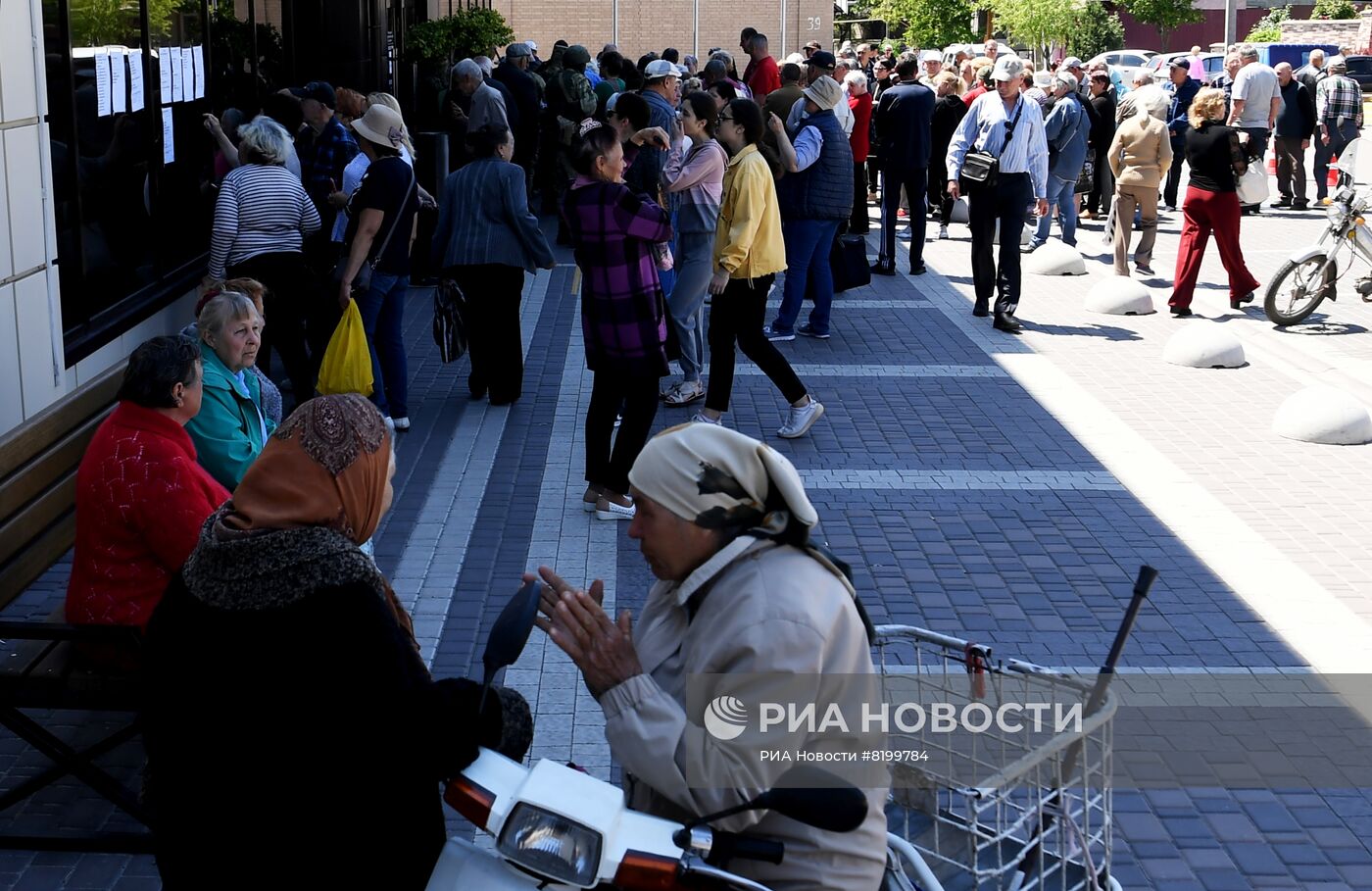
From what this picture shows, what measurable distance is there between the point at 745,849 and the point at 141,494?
8.94ft

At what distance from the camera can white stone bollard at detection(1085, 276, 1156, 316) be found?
1350 centimetres

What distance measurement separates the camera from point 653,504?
2.88 meters

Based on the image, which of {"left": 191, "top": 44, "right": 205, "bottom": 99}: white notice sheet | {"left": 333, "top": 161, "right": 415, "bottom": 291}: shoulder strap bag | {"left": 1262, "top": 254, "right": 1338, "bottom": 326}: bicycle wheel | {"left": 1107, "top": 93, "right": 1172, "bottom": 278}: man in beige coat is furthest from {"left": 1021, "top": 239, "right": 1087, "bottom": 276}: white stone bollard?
{"left": 191, "top": 44, "right": 205, "bottom": 99}: white notice sheet

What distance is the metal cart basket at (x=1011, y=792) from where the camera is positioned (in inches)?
120

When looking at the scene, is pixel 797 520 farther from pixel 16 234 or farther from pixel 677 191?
pixel 677 191

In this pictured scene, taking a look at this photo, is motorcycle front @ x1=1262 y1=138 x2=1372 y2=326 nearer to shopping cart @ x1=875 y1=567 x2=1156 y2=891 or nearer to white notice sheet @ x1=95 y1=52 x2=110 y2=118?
white notice sheet @ x1=95 y1=52 x2=110 y2=118

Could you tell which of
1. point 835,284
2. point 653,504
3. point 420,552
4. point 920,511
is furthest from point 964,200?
point 653,504

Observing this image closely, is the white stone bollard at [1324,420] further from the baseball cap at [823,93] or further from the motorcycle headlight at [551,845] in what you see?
the motorcycle headlight at [551,845]

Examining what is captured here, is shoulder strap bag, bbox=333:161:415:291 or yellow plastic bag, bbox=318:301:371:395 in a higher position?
shoulder strap bag, bbox=333:161:415:291

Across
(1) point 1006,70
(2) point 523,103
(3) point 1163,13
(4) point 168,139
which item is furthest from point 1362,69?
(4) point 168,139

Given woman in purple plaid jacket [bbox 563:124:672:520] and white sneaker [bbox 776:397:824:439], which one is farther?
white sneaker [bbox 776:397:824:439]

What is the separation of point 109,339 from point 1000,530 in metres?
4.67

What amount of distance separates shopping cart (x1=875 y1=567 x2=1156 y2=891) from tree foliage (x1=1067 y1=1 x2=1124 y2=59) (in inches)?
2111

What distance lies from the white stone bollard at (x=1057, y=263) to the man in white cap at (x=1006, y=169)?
290 cm
